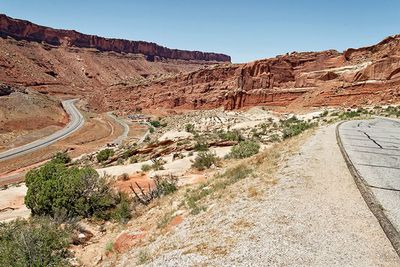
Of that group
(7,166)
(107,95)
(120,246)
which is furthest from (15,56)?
(120,246)

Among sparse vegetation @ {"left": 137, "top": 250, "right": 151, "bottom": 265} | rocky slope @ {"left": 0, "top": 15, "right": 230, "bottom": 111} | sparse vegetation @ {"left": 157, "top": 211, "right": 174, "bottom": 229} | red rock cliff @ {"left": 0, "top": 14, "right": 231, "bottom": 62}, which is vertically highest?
red rock cliff @ {"left": 0, "top": 14, "right": 231, "bottom": 62}

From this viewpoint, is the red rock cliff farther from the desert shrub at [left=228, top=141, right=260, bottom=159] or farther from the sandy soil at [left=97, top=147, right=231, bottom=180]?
the desert shrub at [left=228, top=141, right=260, bottom=159]

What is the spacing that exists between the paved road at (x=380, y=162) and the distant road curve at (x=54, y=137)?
151 ft

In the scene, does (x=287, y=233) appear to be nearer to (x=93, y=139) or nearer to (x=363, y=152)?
(x=363, y=152)

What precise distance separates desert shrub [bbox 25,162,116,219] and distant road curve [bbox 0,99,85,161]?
38.0 m

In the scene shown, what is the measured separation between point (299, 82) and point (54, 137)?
41.9 meters

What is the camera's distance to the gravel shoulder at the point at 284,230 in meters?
5.58

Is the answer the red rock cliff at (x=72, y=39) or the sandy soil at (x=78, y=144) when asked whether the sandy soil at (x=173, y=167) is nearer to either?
the sandy soil at (x=78, y=144)

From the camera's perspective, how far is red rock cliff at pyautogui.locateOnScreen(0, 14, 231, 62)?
13512 cm

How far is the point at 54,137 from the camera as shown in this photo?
63688 millimetres

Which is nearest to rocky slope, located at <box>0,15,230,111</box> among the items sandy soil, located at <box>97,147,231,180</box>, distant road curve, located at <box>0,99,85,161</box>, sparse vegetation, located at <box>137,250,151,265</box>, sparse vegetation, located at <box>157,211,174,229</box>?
distant road curve, located at <box>0,99,85,161</box>

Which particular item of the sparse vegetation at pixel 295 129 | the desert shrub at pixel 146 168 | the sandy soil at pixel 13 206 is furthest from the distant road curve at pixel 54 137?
the sparse vegetation at pixel 295 129

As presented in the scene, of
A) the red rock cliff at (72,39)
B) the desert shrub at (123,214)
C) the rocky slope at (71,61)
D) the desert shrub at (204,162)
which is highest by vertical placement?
the red rock cliff at (72,39)

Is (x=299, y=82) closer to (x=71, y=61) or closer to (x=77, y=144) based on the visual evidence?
(x=77, y=144)
